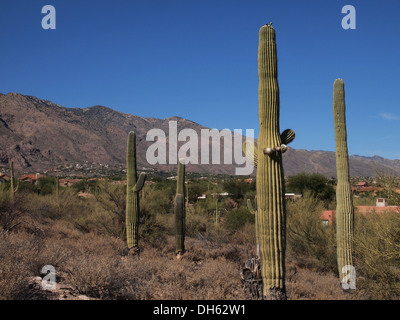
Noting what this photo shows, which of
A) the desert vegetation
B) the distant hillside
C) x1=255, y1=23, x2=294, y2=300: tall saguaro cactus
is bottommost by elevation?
the desert vegetation

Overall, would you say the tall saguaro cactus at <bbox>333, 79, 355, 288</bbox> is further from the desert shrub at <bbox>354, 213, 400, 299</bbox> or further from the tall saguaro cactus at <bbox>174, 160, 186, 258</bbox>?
the tall saguaro cactus at <bbox>174, 160, 186, 258</bbox>

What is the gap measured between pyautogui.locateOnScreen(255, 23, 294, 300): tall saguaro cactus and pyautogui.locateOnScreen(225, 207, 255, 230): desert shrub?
16.0 m

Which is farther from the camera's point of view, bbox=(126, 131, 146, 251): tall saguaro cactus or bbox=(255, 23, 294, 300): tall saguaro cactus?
bbox=(126, 131, 146, 251): tall saguaro cactus

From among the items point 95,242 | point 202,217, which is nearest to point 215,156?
point 202,217

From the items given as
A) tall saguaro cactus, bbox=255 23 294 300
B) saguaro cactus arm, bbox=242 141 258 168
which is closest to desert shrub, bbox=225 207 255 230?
saguaro cactus arm, bbox=242 141 258 168

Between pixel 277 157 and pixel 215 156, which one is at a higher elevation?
pixel 215 156

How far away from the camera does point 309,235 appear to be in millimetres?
15688

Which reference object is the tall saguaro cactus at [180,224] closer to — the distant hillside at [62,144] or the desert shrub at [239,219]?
the desert shrub at [239,219]

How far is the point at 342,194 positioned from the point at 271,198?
3.88 metres

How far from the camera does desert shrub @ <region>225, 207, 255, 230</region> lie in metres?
23.3

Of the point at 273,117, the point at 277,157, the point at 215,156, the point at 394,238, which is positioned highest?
the point at 215,156

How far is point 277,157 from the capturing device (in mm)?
6805
